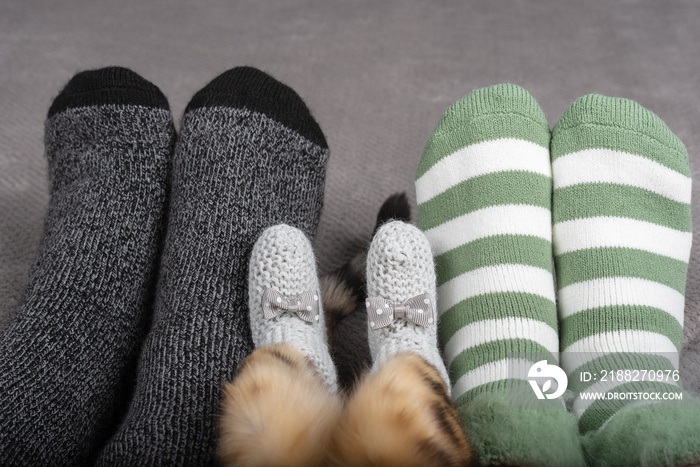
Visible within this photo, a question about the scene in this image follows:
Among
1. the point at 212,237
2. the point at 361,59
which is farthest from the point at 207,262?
the point at 361,59

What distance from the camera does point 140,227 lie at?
0.72 meters

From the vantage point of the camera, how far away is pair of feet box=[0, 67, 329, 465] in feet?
1.80

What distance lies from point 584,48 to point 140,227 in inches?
38.4

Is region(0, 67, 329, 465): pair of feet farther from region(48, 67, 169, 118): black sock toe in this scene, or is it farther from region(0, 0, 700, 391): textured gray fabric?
region(0, 0, 700, 391): textured gray fabric

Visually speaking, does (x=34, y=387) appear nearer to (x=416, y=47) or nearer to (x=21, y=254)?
(x=21, y=254)

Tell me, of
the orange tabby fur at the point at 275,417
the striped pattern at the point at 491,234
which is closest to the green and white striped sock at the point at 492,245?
the striped pattern at the point at 491,234

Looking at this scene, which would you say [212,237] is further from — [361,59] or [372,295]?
[361,59]

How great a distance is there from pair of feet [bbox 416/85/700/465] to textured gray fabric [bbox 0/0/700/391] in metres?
0.22

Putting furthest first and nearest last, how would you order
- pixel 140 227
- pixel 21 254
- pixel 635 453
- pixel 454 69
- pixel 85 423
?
pixel 454 69, pixel 21 254, pixel 140 227, pixel 85 423, pixel 635 453

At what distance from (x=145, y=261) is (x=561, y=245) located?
0.50 meters

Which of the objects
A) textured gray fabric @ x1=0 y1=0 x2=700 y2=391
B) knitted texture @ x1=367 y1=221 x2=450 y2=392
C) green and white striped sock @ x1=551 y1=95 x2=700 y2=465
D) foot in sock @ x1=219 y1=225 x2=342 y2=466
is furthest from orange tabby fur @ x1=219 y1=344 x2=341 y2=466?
textured gray fabric @ x1=0 y1=0 x2=700 y2=391

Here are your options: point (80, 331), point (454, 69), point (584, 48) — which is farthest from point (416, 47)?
point (80, 331)

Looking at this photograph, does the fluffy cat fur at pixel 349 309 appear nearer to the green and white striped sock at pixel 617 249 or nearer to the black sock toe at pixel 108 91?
the green and white striped sock at pixel 617 249

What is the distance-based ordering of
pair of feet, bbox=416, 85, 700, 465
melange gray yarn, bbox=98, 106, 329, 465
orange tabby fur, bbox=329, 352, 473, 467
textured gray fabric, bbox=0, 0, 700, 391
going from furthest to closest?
textured gray fabric, bbox=0, 0, 700, 391 → pair of feet, bbox=416, 85, 700, 465 → melange gray yarn, bbox=98, 106, 329, 465 → orange tabby fur, bbox=329, 352, 473, 467
